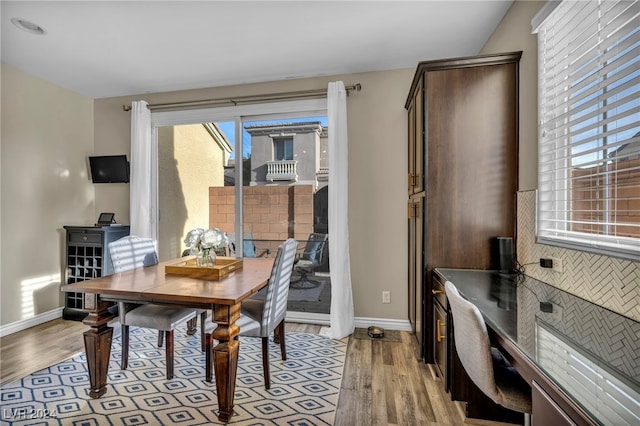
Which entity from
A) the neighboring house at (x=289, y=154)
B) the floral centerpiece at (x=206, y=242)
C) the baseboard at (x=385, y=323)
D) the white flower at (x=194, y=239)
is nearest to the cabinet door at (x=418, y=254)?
the baseboard at (x=385, y=323)

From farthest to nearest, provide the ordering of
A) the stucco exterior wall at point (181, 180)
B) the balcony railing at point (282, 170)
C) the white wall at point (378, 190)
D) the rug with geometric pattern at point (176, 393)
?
the stucco exterior wall at point (181, 180), the balcony railing at point (282, 170), the white wall at point (378, 190), the rug with geometric pattern at point (176, 393)

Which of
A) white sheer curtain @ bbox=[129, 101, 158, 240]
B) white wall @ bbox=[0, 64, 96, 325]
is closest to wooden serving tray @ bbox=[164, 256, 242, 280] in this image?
white sheer curtain @ bbox=[129, 101, 158, 240]

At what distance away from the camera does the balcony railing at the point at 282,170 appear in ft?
10.6

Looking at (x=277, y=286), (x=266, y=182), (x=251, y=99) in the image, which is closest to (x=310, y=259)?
(x=266, y=182)

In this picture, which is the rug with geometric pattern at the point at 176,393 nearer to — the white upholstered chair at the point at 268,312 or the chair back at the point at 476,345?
the white upholstered chair at the point at 268,312

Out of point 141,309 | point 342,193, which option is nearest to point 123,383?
point 141,309

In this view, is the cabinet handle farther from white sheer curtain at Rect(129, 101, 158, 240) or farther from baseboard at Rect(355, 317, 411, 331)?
white sheer curtain at Rect(129, 101, 158, 240)

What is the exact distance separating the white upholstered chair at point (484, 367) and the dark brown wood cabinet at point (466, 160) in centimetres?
82

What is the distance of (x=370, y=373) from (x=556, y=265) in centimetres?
140

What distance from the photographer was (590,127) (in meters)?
1.35

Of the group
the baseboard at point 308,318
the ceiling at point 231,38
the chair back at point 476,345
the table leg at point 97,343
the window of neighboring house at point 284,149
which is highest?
the ceiling at point 231,38

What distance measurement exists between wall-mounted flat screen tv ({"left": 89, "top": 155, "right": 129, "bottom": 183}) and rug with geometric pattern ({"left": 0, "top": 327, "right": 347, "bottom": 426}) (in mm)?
2005

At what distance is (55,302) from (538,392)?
4.36 m

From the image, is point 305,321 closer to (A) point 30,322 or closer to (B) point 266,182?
(B) point 266,182
